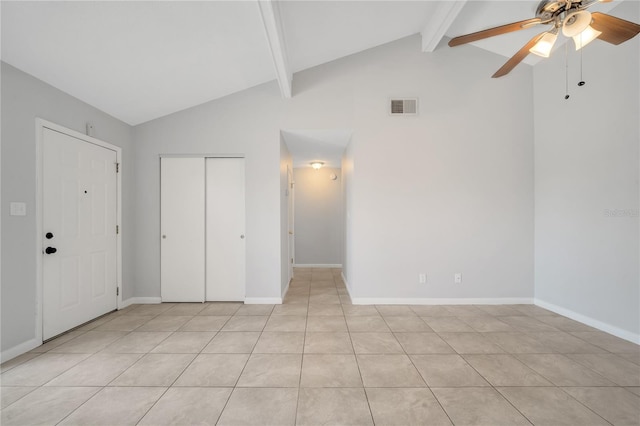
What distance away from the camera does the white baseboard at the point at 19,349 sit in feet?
7.47

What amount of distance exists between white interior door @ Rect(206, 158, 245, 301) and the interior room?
1.3 inches

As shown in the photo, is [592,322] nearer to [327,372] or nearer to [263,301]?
[327,372]

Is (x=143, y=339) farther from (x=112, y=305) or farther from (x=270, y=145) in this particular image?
(x=270, y=145)

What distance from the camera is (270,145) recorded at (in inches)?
150

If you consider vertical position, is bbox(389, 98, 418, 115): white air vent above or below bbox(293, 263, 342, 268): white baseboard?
above

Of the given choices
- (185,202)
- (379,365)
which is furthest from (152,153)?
(379,365)

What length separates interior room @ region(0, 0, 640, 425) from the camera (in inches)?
76.9

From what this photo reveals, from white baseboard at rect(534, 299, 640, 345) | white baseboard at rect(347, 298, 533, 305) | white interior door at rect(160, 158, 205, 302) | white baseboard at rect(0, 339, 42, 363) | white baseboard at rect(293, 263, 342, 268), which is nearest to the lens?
white baseboard at rect(0, 339, 42, 363)

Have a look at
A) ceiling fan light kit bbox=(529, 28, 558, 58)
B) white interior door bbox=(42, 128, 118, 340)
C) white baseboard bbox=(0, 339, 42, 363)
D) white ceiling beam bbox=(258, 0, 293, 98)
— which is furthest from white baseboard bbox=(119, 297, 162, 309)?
ceiling fan light kit bbox=(529, 28, 558, 58)

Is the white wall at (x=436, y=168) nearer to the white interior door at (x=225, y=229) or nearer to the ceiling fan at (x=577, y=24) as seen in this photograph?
the white interior door at (x=225, y=229)

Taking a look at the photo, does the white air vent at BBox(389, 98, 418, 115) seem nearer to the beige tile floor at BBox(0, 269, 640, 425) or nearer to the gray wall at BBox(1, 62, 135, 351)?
the beige tile floor at BBox(0, 269, 640, 425)

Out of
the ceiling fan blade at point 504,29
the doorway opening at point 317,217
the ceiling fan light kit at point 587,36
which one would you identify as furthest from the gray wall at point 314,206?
the ceiling fan light kit at point 587,36

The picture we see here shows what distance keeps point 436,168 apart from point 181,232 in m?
3.75

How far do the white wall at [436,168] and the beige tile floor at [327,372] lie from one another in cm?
67
